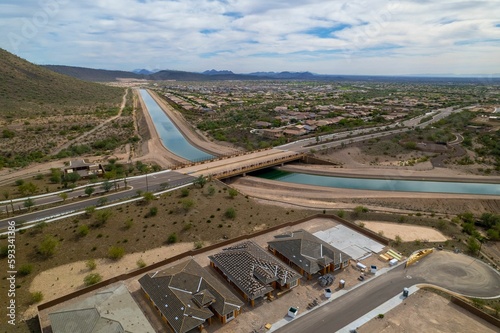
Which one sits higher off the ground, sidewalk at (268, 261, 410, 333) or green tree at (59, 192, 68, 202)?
green tree at (59, 192, 68, 202)

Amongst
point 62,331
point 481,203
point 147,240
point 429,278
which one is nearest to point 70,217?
point 147,240

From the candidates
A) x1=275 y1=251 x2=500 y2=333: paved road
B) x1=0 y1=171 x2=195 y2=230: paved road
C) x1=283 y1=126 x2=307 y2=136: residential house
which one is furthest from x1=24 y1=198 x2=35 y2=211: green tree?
x1=283 y1=126 x2=307 y2=136: residential house

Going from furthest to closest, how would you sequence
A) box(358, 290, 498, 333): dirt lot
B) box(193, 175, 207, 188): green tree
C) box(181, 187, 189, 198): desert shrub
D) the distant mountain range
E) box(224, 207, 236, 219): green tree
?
the distant mountain range < box(193, 175, 207, 188): green tree < box(181, 187, 189, 198): desert shrub < box(224, 207, 236, 219): green tree < box(358, 290, 498, 333): dirt lot

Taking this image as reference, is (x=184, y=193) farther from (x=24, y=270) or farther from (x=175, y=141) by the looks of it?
(x=175, y=141)

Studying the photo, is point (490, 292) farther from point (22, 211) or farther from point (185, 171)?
point (22, 211)

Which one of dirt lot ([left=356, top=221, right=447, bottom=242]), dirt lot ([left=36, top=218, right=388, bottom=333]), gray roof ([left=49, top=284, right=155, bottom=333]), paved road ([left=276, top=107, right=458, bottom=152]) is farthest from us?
paved road ([left=276, top=107, right=458, bottom=152])

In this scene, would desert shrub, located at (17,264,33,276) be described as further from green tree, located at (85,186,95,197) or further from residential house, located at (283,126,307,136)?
residential house, located at (283,126,307,136)
